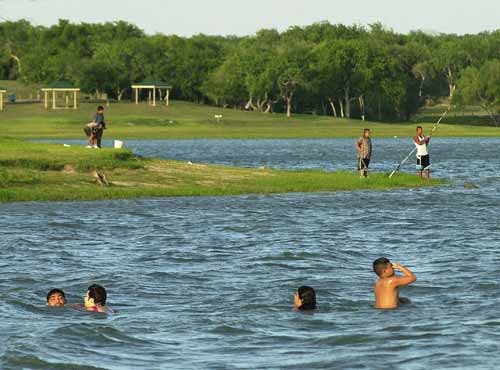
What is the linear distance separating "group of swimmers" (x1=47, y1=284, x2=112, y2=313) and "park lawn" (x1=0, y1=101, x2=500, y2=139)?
77530 mm

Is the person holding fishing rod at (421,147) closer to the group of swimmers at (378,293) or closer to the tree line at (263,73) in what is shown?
the group of swimmers at (378,293)

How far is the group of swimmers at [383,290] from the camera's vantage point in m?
19.5

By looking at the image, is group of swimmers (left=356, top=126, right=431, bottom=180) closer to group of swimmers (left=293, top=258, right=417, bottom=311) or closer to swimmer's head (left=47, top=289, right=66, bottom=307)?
group of swimmers (left=293, top=258, right=417, bottom=311)

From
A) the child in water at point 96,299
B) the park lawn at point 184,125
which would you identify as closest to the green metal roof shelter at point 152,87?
the park lawn at point 184,125

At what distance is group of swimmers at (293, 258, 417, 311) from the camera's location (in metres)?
19.5

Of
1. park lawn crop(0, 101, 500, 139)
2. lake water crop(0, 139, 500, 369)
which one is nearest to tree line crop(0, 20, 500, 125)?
park lawn crop(0, 101, 500, 139)

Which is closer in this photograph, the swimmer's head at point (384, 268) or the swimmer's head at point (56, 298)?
the swimmer's head at point (384, 268)

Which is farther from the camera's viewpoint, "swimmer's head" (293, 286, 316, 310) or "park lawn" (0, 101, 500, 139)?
"park lawn" (0, 101, 500, 139)

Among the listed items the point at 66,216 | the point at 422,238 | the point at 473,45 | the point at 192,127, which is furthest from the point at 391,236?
the point at 473,45

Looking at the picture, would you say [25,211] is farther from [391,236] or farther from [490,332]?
[490,332]

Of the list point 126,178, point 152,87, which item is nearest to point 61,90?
point 152,87

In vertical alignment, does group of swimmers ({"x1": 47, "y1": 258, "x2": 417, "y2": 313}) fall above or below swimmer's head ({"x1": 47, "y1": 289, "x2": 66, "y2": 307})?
above

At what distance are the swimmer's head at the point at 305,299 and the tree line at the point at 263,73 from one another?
109878 millimetres

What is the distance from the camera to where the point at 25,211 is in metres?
33.8
